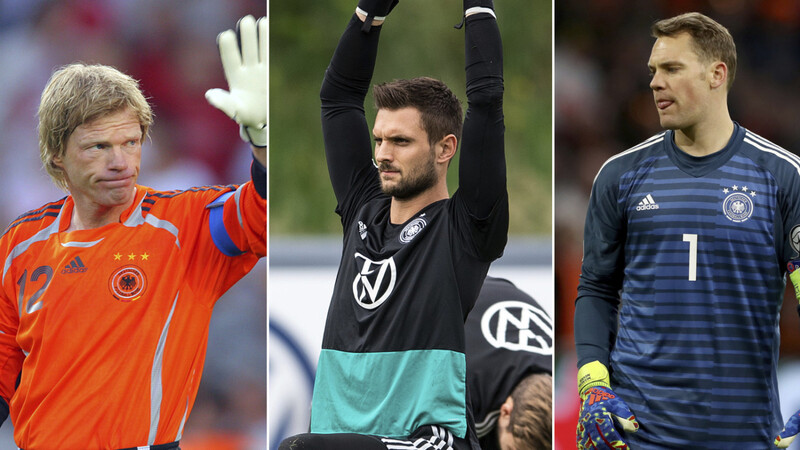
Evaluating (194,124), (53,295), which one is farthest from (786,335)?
(53,295)

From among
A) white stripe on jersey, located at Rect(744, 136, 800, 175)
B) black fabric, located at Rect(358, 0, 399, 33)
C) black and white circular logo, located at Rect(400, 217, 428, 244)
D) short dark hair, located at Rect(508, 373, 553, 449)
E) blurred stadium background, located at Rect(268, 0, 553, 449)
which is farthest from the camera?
blurred stadium background, located at Rect(268, 0, 553, 449)

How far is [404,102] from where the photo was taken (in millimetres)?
3375

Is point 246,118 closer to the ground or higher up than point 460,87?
closer to the ground

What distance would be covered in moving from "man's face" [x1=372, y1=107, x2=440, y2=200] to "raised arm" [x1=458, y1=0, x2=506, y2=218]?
216 mm

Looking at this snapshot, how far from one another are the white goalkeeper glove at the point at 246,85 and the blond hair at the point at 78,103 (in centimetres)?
49

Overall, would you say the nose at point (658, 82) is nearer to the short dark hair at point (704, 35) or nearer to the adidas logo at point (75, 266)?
the short dark hair at point (704, 35)

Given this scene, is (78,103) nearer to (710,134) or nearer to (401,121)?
(401,121)

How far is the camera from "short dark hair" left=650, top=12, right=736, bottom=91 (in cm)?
330

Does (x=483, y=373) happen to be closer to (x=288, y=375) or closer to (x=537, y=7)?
(x=288, y=375)

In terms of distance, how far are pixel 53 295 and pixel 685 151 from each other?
2481 mm

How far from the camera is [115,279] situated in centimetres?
368

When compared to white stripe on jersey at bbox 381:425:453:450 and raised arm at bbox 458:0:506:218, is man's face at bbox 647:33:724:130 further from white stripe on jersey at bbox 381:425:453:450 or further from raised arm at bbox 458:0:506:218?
white stripe on jersey at bbox 381:425:453:450

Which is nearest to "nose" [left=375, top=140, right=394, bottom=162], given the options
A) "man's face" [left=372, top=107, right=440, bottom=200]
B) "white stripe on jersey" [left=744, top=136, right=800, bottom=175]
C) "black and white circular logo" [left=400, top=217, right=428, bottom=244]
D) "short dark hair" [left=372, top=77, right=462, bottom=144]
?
"man's face" [left=372, top=107, right=440, bottom=200]

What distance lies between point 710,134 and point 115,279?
232cm
